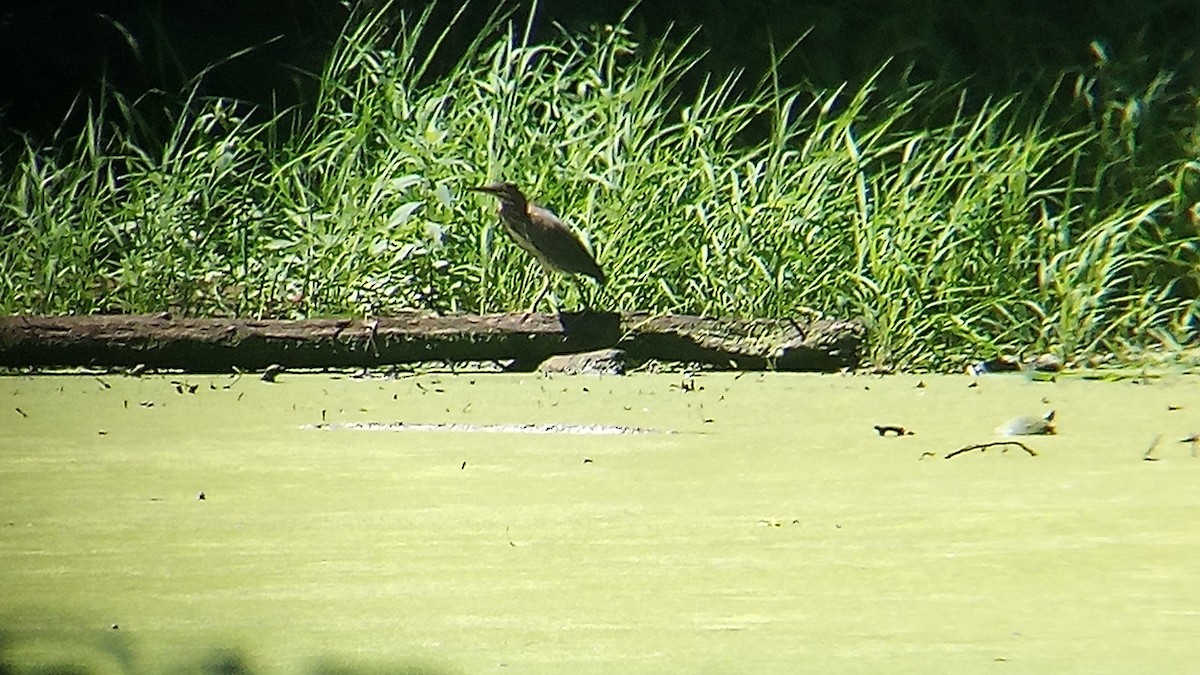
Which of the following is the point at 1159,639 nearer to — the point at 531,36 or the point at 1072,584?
the point at 1072,584

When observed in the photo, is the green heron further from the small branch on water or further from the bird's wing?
the small branch on water

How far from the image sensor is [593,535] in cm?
211

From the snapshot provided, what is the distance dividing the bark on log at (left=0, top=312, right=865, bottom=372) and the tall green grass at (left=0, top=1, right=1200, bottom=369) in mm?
241

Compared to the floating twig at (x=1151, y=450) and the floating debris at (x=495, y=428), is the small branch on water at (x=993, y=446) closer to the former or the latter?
the floating twig at (x=1151, y=450)

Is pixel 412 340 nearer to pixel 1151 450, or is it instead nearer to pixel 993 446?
pixel 993 446

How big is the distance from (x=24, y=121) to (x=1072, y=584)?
4449mm

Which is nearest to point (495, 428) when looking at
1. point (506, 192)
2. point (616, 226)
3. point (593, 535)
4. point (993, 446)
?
point (993, 446)

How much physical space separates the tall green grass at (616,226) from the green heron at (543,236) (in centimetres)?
24

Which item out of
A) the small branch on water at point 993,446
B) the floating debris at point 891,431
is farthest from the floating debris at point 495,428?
the small branch on water at point 993,446

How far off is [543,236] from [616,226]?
1.48ft

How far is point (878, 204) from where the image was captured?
463 cm

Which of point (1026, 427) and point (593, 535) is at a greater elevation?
point (593, 535)

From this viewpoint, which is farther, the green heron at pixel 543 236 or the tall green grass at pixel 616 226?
the tall green grass at pixel 616 226

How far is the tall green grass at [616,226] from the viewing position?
435 centimetres
